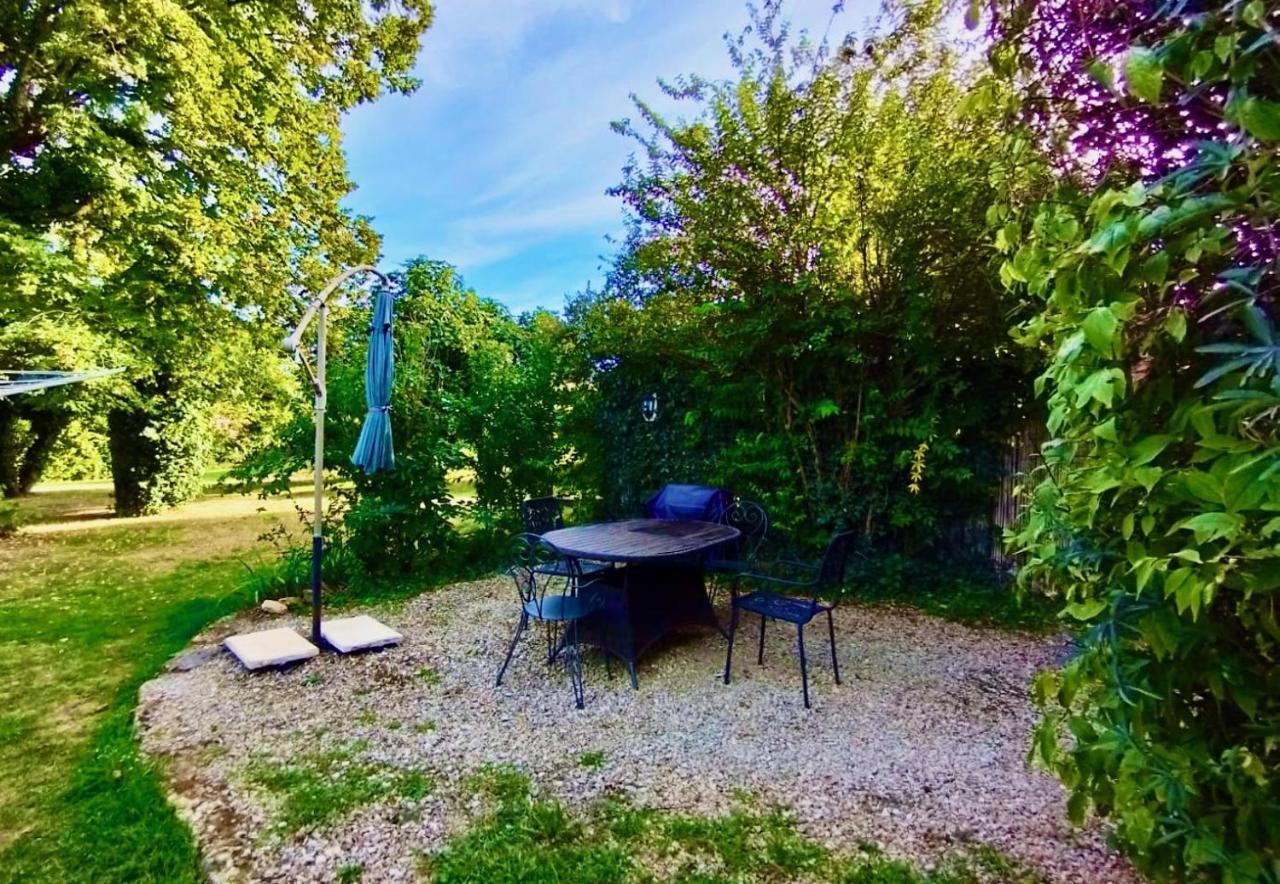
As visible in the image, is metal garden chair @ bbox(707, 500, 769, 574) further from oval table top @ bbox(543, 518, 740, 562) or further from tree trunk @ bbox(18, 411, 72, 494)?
tree trunk @ bbox(18, 411, 72, 494)

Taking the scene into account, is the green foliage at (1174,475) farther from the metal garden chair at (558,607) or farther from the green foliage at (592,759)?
the metal garden chair at (558,607)

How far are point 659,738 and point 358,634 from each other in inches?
95.7

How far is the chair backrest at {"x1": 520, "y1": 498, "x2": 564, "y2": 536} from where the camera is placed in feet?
14.1

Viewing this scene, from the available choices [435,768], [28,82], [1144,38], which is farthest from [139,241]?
[1144,38]

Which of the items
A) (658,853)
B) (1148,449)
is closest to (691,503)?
(658,853)

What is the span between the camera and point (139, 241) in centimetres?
668

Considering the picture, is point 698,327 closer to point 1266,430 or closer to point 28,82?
point 1266,430

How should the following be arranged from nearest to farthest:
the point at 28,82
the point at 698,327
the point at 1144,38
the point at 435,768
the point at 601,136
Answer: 1. the point at 1144,38
2. the point at 435,768
3. the point at 698,327
4. the point at 601,136
5. the point at 28,82

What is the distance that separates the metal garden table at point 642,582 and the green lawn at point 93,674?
2.02 metres

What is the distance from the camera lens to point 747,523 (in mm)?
5035

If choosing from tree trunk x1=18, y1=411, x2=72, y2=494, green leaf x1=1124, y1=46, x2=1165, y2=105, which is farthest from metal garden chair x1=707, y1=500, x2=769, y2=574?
tree trunk x1=18, y1=411, x2=72, y2=494

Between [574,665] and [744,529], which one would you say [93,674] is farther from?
[744,529]

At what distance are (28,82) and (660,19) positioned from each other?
22.9ft

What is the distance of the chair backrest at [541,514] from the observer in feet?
14.1
